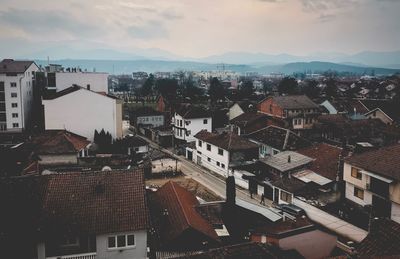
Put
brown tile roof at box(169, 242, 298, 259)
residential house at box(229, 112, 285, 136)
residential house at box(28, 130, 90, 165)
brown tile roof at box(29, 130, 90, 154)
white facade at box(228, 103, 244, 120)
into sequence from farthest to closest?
white facade at box(228, 103, 244, 120) → residential house at box(229, 112, 285, 136) → brown tile roof at box(29, 130, 90, 154) → residential house at box(28, 130, 90, 165) → brown tile roof at box(169, 242, 298, 259)

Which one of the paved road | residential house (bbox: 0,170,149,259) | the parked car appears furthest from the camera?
the parked car

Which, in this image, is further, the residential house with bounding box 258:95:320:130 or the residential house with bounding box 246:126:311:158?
the residential house with bounding box 258:95:320:130

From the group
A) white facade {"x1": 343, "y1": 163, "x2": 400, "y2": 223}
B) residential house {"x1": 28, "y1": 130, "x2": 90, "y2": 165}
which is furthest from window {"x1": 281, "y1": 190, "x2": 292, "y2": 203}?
residential house {"x1": 28, "y1": 130, "x2": 90, "y2": 165}

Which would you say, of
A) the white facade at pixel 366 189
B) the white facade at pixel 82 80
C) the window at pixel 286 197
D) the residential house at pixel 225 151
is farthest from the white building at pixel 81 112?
the white facade at pixel 366 189

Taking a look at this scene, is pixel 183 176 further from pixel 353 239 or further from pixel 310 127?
pixel 310 127

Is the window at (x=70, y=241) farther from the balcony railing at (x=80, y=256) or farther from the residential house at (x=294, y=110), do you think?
A: the residential house at (x=294, y=110)

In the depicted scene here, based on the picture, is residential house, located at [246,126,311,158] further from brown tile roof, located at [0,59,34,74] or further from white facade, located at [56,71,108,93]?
brown tile roof, located at [0,59,34,74]

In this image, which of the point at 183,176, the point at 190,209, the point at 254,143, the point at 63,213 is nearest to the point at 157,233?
the point at 190,209
